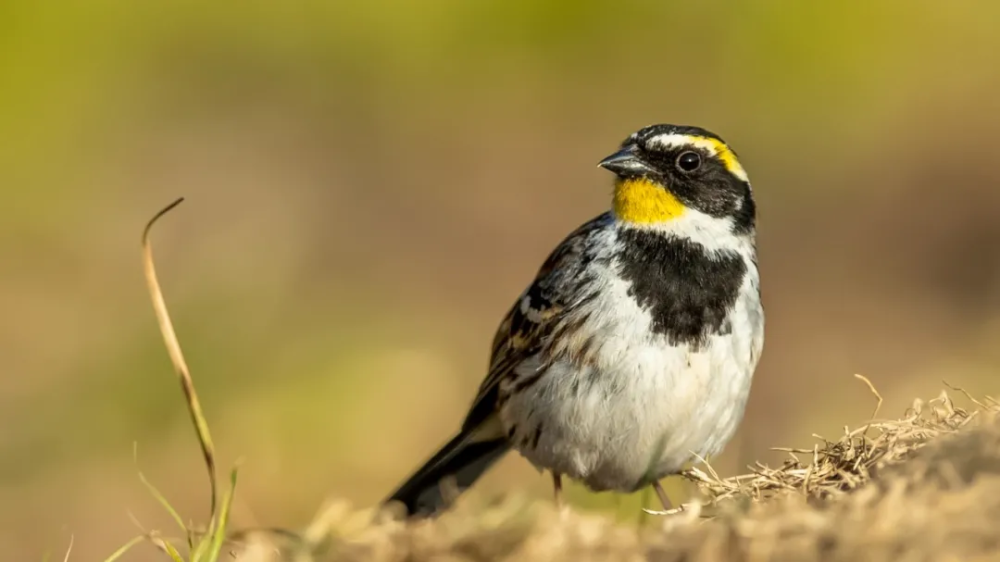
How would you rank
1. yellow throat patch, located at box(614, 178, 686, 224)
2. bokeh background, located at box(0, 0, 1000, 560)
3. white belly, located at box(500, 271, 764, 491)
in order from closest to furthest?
white belly, located at box(500, 271, 764, 491) → yellow throat patch, located at box(614, 178, 686, 224) → bokeh background, located at box(0, 0, 1000, 560)

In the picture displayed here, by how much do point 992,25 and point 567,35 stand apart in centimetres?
413

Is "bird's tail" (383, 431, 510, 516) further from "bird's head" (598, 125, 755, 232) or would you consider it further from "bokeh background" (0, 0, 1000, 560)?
"bird's head" (598, 125, 755, 232)

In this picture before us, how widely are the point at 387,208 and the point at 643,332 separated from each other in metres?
8.30

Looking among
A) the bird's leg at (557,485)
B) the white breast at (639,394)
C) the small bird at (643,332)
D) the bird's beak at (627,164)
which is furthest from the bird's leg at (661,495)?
the bird's beak at (627,164)

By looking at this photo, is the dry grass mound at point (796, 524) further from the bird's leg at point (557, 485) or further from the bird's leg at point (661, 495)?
the bird's leg at point (557, 485)

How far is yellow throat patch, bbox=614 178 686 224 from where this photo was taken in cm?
612

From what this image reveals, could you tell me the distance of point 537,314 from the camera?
634 centimetres

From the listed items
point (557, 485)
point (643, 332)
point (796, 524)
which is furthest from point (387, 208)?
point (796, 524)

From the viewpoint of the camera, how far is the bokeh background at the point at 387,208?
9.06 meters

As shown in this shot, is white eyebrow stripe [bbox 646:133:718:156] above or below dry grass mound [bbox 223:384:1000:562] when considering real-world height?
above

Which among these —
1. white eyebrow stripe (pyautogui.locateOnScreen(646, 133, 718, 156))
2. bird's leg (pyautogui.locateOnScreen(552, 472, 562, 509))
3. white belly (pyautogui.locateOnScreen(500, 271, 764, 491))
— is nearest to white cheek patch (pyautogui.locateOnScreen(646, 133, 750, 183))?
white eyebrow stripe (pyautogui.locateOnScreen(646, 133, 718, 156))

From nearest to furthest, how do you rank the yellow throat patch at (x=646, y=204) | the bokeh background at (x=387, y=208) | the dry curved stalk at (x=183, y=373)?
1. the dry curved stalk at (x=183, y=373)
2. the yellow throat patch at (x=646, y=204)
3. the bokeh background at (x=387, y=208)

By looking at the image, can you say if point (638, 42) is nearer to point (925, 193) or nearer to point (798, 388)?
point (925, 193)

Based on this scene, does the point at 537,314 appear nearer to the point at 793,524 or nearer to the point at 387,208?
the point at 793,524
